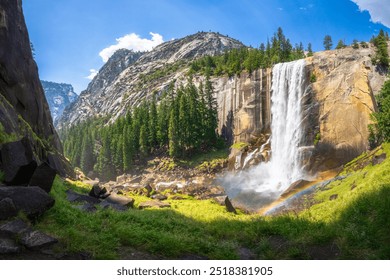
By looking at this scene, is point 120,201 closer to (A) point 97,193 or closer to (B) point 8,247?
(A) point 97,193

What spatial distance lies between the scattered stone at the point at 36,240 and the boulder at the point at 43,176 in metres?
4.37

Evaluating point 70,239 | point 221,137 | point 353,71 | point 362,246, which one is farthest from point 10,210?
point 221,137

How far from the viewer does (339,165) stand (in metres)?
39.5

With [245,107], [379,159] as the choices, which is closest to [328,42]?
[245,107]

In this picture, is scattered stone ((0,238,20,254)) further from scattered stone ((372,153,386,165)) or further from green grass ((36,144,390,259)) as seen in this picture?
scattered stone ((372,153,386,165))

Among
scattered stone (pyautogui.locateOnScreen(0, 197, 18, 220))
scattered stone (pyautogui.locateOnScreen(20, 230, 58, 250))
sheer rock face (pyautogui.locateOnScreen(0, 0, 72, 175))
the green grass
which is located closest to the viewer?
scattered stone (pyautogui.locateOnScreen(20, 230, 58, 250))

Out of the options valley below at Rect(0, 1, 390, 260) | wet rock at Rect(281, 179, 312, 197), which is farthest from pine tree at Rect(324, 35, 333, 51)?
wet rock at Rect(281, 179, 312, 197)

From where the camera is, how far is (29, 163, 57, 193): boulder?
470 inches

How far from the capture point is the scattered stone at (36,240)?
770cm

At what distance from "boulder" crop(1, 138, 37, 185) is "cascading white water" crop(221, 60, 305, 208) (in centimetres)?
3007

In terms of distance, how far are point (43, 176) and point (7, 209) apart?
3489 mm

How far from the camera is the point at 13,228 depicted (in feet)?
26.6

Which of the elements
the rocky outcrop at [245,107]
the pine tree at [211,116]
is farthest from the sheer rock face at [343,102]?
the pine tree at [211,116]
